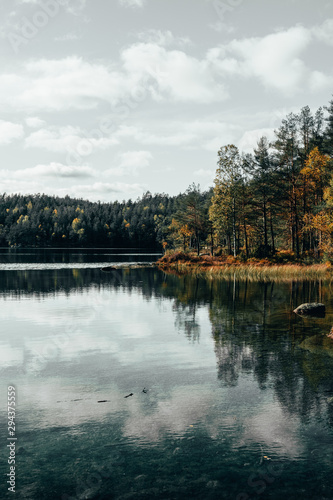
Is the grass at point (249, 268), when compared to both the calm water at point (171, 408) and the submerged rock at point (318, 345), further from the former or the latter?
the submerged rock at point (318, 345)

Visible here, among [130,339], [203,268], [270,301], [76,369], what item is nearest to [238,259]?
[203,268]

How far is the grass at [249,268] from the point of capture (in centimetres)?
4191

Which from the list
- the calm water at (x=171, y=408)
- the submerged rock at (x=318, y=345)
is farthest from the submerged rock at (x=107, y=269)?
the submerged rock at (x=318, y=345)

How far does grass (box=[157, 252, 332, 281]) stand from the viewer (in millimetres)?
41906

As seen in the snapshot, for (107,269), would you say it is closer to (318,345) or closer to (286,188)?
(286,188)

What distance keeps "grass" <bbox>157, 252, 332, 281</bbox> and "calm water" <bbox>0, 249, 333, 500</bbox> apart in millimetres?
24588

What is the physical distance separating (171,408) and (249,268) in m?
40.7

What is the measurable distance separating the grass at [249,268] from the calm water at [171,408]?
2459 centimetres

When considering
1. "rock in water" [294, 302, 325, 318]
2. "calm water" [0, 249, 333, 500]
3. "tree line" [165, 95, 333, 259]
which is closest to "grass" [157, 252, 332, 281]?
"tree line" [165, 95, 333, 259]

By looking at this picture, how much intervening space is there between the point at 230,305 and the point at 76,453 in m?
17.8

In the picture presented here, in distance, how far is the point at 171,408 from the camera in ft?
28.3

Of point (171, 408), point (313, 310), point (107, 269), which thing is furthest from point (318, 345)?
point (107, 269)

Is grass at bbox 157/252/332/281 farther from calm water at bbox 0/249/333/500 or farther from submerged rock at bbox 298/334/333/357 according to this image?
submerged rock at bbox 298/334/333/357

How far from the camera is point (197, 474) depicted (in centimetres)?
616
